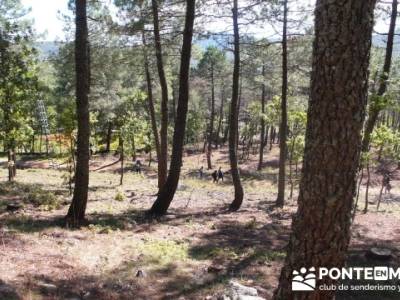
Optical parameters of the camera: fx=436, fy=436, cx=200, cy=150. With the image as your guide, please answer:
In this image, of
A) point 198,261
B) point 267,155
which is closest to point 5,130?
point 198,261

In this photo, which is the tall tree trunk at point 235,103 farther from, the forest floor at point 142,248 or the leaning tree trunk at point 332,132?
the leaning tree trunk at point 332,132

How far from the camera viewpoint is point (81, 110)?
32.3 feet

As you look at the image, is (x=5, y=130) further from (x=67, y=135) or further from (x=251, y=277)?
(x=251, y=277)

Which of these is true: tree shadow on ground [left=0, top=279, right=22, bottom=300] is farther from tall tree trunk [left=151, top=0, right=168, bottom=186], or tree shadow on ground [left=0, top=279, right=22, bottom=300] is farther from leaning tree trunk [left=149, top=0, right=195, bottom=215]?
tall tree trunk [left=151, top=0, right=168, bottom=186]

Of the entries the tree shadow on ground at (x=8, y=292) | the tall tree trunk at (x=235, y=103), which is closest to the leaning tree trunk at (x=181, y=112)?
the tall tree trunk at (x=235, y=103)

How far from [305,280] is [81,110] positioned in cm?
731

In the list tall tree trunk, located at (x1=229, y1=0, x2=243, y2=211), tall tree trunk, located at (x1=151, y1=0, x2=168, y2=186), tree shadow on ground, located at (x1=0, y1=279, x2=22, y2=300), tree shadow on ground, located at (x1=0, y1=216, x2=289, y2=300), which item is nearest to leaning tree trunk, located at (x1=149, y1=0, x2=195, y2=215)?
tree shadow on ground, located at (x1=0, y1=216, x2=289, y2=300)

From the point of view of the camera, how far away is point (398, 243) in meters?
11.6

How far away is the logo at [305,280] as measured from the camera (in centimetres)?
379

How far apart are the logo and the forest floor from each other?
3.50 metres

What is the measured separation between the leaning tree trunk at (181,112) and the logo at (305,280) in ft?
27.5

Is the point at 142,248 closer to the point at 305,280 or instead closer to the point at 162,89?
the point at 305,280

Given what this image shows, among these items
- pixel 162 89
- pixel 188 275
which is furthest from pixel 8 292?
pixel 162 89

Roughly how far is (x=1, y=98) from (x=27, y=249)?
275 inches
